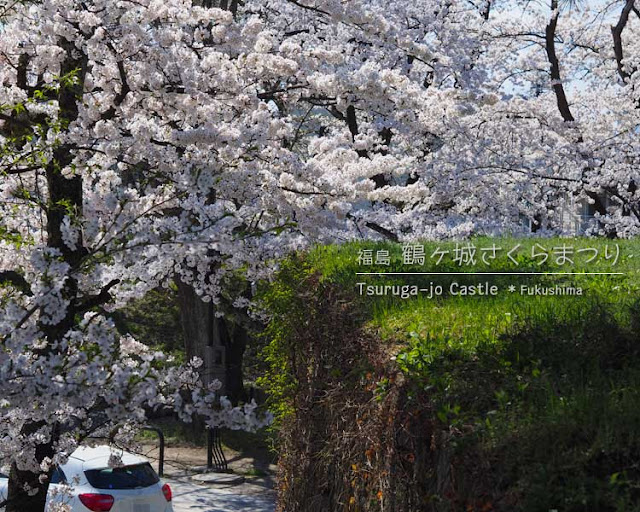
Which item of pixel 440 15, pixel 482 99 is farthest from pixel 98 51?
pixel 440 15

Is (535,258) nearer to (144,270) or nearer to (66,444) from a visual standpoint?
(144,270)

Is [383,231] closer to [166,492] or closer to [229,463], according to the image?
[229,463]

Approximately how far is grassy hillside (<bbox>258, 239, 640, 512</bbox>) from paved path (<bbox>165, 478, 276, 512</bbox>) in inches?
233

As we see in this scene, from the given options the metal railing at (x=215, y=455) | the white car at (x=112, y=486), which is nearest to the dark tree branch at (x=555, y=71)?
the metal railing at (x=215, y=455)

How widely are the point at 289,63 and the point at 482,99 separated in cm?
357

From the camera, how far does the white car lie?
10.1 metres

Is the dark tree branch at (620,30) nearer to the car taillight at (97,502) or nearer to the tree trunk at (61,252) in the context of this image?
the tree trunk at (61,252)

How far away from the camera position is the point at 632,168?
17797 millimetres

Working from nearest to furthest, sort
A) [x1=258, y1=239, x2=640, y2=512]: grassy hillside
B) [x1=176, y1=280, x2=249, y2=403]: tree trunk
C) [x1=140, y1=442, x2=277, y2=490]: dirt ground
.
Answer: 1. [x1=258, y1=239, x2=640, y2=512]: grassy hillside
2. [x1=140, y1=442, x2=277, y2=490]: dirt ground
3. [x1=176, y1=280, x2=249, y2=403]: tree trunk

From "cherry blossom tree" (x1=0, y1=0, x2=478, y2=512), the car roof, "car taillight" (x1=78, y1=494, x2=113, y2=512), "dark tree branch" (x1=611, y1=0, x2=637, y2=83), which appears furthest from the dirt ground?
"dark tree branch" (x1=611, y1=0, x2=637, y2=83)

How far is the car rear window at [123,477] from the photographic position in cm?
1026

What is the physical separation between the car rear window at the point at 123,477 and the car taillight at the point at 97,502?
0.41 feet

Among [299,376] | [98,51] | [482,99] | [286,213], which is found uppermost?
[482,99]

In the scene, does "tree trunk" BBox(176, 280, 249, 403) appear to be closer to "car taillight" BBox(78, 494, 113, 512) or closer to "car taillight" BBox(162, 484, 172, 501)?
"car taillight" BBox(162, 484, 172, 501)
